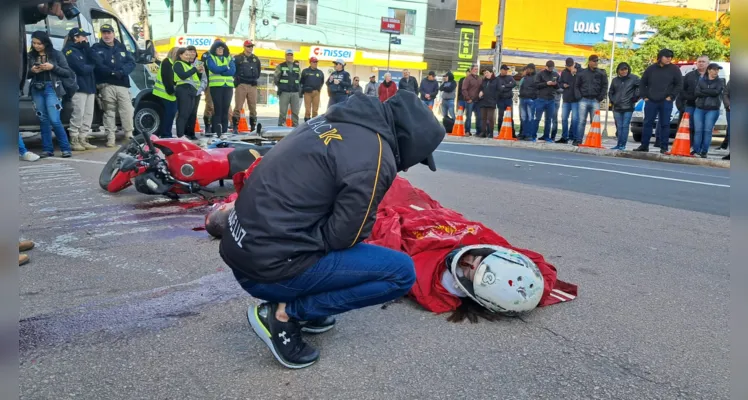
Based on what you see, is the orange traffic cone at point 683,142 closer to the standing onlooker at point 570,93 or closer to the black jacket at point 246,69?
the standing onlooker at point 570,93

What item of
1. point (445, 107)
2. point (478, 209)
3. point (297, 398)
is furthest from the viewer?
point (445, 107)

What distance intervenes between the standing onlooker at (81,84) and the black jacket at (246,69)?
451 cm

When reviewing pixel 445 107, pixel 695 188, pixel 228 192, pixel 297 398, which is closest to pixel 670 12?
pixel 445 107

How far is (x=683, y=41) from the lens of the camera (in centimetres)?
2786

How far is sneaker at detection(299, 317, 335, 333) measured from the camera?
316 centimetres

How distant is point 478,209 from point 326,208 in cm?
409

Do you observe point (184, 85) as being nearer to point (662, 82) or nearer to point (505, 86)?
point (505, 86)

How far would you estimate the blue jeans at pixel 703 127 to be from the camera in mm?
11555

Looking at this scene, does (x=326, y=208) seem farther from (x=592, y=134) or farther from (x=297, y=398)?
(x=592, y=134)

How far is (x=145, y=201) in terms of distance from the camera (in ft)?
21.1

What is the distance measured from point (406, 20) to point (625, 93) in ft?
96.9

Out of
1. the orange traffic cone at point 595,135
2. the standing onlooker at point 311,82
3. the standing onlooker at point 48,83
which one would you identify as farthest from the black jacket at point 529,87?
the standing onlooker at point 48,83

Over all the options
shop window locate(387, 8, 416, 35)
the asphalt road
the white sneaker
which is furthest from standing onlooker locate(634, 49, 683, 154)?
shop window locate(387, 8, 416, 35)

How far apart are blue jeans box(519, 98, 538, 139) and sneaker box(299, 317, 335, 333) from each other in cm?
1233
